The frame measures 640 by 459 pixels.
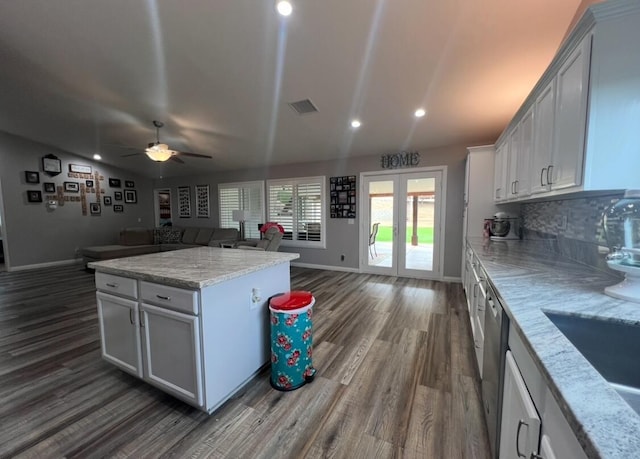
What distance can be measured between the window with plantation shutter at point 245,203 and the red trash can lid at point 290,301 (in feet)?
15.1

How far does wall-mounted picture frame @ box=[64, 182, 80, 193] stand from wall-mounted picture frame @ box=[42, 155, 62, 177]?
1.05 feet

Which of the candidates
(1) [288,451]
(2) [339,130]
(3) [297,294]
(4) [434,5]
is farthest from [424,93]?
(1) [288,451]

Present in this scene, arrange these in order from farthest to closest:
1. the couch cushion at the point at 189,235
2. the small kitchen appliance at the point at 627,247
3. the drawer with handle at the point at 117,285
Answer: the couch cushion at the point at 189,235, the drawer with handle at the point at 117,285, the small kitchen appliance at the point at 627,247

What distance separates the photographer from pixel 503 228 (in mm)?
3256

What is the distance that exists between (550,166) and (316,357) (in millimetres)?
2300

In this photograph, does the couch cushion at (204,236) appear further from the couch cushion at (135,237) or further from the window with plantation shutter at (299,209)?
the window with plantation shutter at (299,209)

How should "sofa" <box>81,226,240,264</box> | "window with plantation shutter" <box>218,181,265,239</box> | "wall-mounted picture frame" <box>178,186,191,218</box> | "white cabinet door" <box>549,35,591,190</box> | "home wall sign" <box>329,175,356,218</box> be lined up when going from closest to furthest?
"white cabinet door" <box>549,35,591,190</box>
"home wall sign" <box>329,175,356,218</box>
"sofa" <box>81,226,240,264</box>
"window with plantation shutter" <box>218,181,265,239</box>
"wall-mounted picture frame" <box>178,186,191,218</box>

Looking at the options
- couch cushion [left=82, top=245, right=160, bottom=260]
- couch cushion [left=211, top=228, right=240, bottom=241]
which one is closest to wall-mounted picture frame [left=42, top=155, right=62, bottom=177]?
couch cushion [left=82, top=245, right=160, bottom=260]

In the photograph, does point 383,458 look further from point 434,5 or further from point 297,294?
point 434,5

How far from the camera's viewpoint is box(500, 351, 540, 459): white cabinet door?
2.55 ft

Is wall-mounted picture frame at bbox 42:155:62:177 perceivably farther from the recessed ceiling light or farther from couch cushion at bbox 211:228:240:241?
the recessed ceiling light

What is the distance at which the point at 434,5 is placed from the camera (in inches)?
79.7

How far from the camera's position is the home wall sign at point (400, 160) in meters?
4.80

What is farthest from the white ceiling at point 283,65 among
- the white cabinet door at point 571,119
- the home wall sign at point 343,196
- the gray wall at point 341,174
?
the white cabinet door at point 571,119
